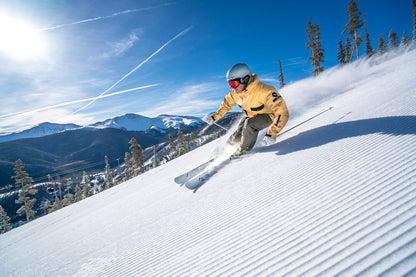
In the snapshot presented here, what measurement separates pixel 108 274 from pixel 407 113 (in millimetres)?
5788

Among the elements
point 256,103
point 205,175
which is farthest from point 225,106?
point 205,175

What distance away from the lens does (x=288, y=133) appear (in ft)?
17.2

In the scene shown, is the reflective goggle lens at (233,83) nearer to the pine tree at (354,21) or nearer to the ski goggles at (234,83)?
the ski goggles at (234,83)

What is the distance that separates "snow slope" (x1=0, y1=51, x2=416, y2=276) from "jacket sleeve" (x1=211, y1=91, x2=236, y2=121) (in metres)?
1.59

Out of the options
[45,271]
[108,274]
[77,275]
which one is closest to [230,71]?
[108,274]

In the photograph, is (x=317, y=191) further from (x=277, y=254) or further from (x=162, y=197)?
(x=162, y=197)

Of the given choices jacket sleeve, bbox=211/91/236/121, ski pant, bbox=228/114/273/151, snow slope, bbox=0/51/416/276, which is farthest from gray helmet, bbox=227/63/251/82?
snow slope, bbox=0/51/416/276

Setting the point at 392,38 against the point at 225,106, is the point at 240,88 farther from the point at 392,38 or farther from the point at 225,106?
the point at 392,38

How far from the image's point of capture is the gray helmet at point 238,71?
4.03 meters

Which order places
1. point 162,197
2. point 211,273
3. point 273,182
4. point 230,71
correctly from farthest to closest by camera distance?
point 162,197 < point 230,71 < point 273,182 < point 211,273

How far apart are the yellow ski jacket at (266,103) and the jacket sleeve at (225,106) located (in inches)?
24.1

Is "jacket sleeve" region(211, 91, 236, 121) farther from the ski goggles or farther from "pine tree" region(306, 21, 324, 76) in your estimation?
"pine tree" region(306, 21, 324, 76)

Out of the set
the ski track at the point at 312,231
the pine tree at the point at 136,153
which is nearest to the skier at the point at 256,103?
the ski track at the point at 312,231

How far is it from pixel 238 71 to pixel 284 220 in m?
3.26
